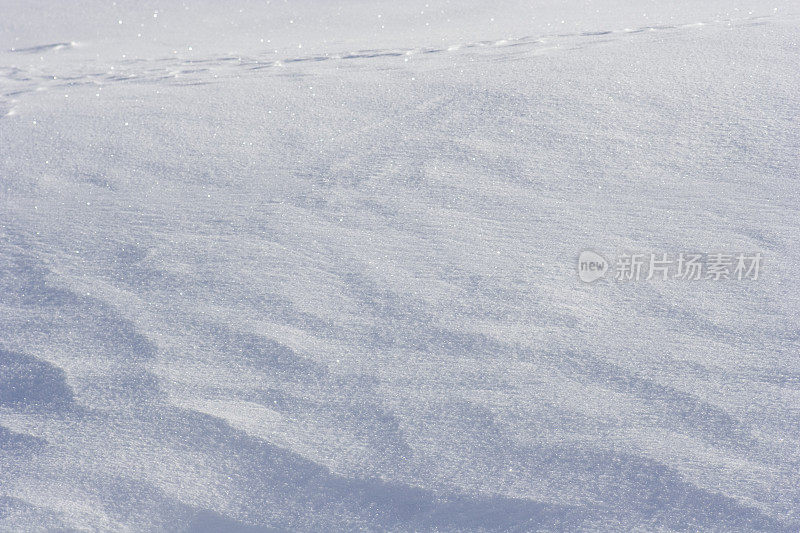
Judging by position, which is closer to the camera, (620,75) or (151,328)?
(151,328)

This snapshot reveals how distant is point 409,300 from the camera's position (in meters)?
1.26

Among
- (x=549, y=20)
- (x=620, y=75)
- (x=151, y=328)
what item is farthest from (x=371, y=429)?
(x=549, y=20)

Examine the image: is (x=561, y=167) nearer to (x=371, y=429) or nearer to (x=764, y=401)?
(x=764, y=401)

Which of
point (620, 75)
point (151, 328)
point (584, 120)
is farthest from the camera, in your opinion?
point (620, 75)

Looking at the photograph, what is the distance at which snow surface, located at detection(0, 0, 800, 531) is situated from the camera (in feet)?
3.09

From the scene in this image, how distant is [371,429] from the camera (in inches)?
39.9

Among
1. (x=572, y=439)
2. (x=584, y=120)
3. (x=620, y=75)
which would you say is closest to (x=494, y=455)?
(x=572, y=439)

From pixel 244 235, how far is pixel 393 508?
0.78m

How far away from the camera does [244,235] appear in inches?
57.8

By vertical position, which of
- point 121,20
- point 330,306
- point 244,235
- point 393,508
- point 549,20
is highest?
point 121,20

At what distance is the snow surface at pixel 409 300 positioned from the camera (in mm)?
940

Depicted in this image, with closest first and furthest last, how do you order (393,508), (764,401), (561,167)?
(393,508) → (764,401) → (561,167)

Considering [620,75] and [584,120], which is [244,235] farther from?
[620,75]

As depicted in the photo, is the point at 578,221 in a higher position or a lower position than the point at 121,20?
lower
